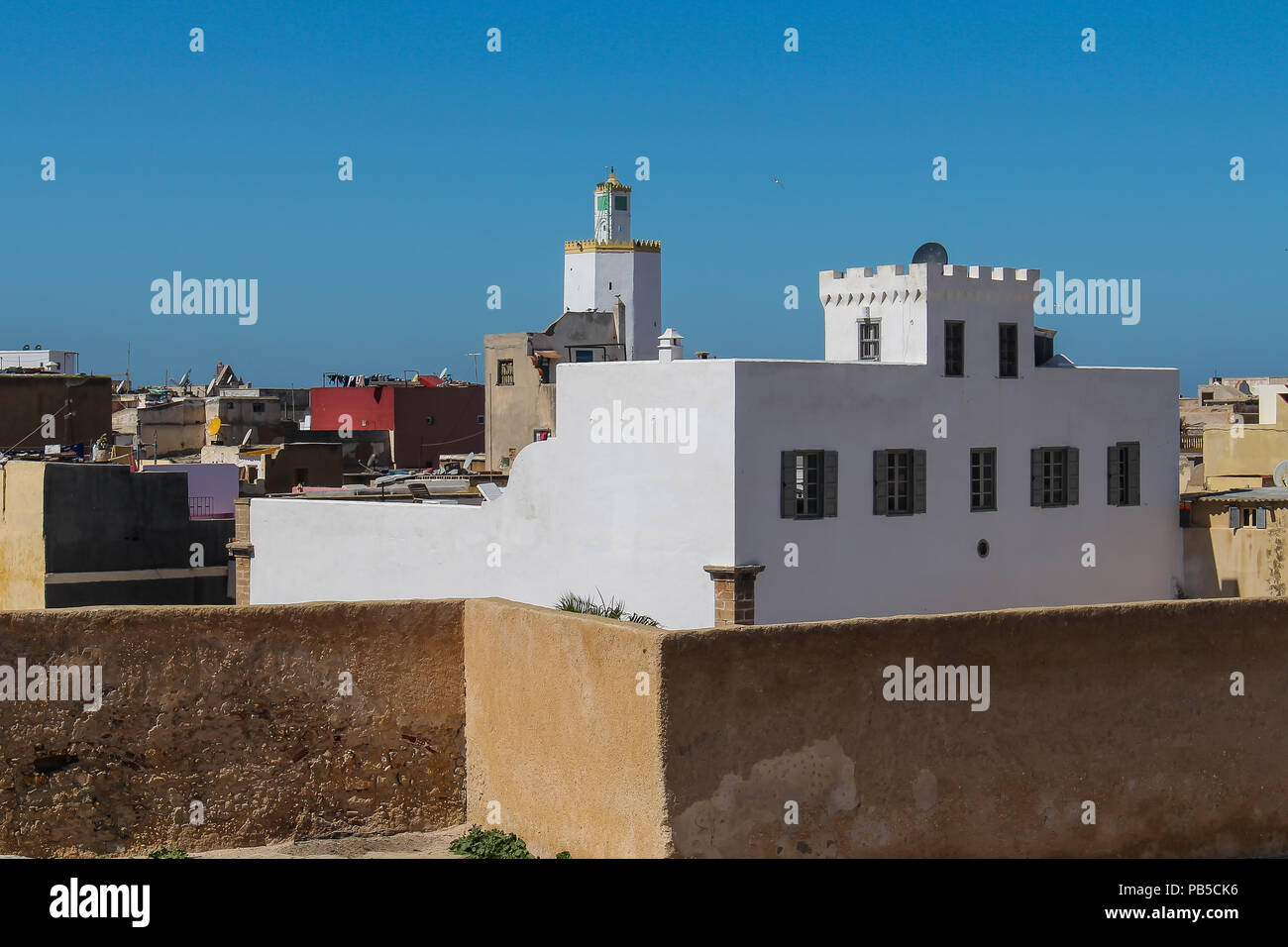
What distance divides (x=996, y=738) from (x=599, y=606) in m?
9.93

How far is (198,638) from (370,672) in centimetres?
157

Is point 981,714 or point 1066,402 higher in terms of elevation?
point 1066,402

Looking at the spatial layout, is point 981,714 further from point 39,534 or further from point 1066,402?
point 39,534

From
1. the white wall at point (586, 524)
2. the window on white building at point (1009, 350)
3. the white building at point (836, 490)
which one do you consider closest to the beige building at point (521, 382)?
Answer: the white building at point (836, 490)

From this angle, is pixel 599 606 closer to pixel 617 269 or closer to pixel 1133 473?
pixel 1133 473

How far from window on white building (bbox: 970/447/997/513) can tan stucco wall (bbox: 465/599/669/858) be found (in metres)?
12.3

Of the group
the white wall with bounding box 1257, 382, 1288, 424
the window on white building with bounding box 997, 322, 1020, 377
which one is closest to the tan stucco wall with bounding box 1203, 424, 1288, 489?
the white wall with bounding box 1257, 382, 1288, 424

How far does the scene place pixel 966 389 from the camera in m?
26.0

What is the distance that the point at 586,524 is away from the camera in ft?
80.8

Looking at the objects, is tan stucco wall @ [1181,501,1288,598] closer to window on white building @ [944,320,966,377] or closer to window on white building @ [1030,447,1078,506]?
window on white building @ [1030,447,1078,506]

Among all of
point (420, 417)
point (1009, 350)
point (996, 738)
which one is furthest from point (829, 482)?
point (420, 417)

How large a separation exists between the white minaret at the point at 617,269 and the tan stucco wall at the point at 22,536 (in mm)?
43294

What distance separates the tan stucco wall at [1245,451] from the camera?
37406 millimetres
